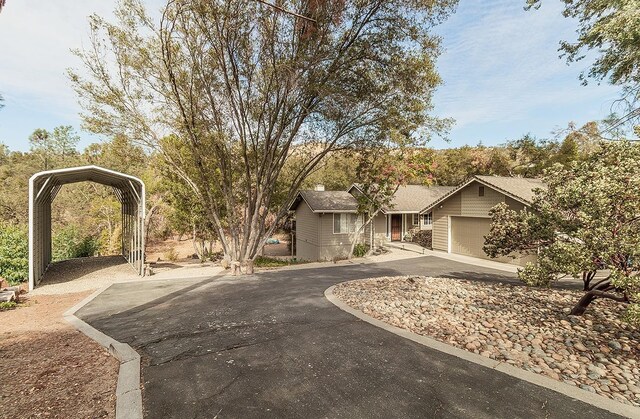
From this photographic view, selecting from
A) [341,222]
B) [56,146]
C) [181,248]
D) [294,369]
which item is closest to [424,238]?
[341,222]

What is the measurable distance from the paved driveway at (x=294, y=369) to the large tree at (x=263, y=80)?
233 inches

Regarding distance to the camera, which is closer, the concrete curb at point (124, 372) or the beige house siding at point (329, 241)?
the concrete curb at point (124, 372)

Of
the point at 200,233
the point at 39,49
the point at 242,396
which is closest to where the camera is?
the point at 242,396

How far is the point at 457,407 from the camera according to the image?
3449mm

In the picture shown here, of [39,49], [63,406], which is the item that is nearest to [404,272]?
[63,406]

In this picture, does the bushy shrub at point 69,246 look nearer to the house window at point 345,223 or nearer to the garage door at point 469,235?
the house window at point 345,223

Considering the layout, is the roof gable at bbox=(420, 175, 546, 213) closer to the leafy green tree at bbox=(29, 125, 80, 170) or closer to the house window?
the house window

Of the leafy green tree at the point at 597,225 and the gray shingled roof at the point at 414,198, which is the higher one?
the gray shingled roof at the point at 414,198

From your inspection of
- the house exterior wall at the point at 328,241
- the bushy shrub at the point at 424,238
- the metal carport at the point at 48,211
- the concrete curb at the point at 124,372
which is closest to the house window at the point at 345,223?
the house exterior wall at the point at 328,241

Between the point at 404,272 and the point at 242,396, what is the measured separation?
10028mm

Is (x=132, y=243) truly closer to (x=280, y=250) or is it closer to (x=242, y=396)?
(x=242, y=396)

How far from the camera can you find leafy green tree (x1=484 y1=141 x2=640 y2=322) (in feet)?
15.8

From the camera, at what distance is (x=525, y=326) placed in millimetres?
5945

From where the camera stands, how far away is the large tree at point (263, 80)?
408 inches
